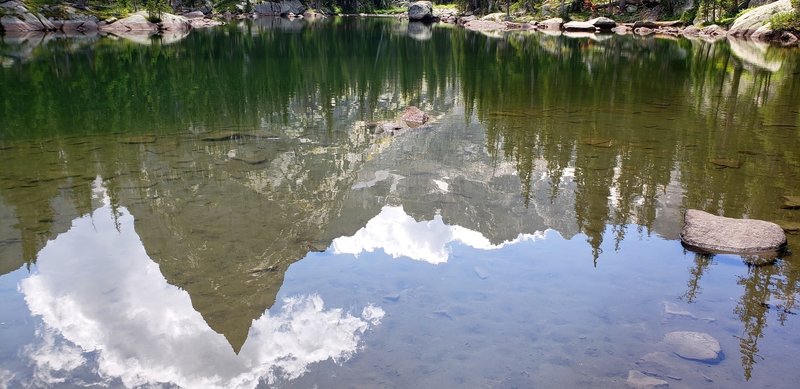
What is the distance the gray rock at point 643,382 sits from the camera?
8.34 m

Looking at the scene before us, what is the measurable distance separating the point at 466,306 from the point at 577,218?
5599 mm

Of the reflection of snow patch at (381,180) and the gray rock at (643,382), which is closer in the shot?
the gray rock at (643,382)

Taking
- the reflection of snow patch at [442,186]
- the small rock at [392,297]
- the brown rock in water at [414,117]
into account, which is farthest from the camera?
the brown rock in water at [414,117]

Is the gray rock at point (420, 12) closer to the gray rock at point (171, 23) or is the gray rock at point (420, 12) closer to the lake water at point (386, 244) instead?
the gray rock at point (171, 23)

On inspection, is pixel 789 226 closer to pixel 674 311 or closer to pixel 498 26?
pixel 674 311

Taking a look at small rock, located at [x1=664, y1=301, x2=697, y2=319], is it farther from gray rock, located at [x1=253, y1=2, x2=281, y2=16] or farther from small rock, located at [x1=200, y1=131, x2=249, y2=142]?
gray rock, located at [x1=253, y1=2, x2=281, y2=16]

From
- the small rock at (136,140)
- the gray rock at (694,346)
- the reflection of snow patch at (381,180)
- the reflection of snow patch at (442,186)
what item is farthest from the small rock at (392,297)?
the small rock at (136,140)

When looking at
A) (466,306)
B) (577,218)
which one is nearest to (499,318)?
(466,306)

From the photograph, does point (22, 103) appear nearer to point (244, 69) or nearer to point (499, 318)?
point (244, 69)

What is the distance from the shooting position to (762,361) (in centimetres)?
886

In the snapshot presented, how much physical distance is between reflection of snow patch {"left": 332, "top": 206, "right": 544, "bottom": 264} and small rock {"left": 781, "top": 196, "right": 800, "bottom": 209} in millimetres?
Answer: 7170

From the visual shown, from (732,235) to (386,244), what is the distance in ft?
28.2

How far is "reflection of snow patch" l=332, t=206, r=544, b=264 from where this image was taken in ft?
45.5

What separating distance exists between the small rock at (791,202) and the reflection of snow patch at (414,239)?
7170 mm
